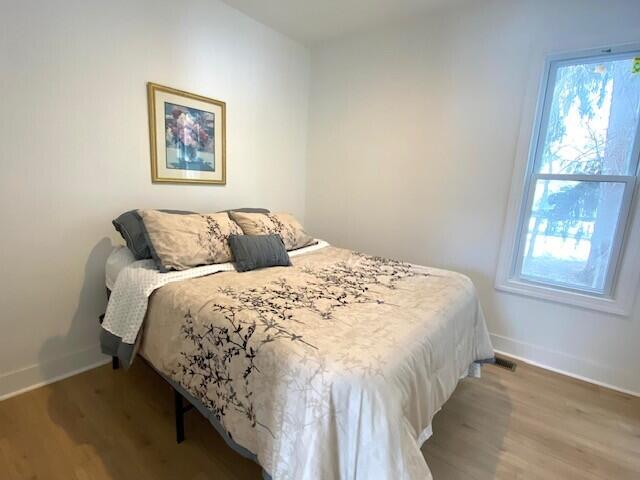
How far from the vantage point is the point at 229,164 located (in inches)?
105

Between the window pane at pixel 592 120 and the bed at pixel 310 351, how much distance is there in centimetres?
121

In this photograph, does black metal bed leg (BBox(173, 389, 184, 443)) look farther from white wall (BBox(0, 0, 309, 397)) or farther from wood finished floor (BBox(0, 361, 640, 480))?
white wall (BBox(0, 0, 309, 397))

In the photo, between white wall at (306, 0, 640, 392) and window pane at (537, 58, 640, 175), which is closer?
window pane at (537, 58, 640, 175)

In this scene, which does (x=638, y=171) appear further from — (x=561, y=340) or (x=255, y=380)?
(x=255, y=380)

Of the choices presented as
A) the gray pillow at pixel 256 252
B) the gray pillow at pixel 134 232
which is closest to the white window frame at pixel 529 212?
the gray pillow at pixel 256 252

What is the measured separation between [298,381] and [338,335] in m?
0.23

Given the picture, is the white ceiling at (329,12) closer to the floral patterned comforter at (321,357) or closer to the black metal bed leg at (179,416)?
the floral patterned comforter at (321,357)

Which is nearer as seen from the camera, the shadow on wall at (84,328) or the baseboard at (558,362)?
the shadow on wall at (84,328)

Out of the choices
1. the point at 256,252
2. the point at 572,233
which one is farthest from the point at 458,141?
the point at 256,252

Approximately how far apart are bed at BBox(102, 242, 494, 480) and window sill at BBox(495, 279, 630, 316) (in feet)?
2.41

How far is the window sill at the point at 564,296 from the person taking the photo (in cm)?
204

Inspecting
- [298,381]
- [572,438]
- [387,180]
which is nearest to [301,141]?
[387,180]

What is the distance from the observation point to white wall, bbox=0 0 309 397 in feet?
5.44

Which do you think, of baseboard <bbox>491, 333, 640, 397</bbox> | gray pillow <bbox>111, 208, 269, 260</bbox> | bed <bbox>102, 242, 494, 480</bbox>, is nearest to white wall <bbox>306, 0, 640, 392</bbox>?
baseboard <bbox>491, 333, 640, 397</bbox>
